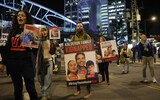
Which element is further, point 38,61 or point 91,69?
point 38,61

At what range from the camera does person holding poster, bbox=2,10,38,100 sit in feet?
18.2

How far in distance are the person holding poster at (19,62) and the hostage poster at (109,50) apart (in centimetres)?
640

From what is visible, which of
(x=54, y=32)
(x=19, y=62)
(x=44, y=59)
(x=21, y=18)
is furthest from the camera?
(x=54, y=32)

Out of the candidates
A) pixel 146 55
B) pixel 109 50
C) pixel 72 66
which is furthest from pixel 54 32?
pixel 72 66

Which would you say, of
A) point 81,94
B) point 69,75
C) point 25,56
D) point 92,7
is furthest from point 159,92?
point 92,7

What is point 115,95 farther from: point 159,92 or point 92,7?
point 92,7

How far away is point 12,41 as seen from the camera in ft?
18.7

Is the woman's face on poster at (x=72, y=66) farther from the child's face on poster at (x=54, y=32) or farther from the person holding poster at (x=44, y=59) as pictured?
the child's face on poster at (x=54, y=32)

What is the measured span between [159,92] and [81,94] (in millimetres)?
2208

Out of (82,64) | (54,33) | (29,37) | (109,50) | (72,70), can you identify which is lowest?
(72,70)

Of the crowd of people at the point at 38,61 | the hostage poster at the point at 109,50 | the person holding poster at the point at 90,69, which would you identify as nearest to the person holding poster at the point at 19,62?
the crowd of people at the point at 38,61

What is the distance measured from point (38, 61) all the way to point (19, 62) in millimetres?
2618

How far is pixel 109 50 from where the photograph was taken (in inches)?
473

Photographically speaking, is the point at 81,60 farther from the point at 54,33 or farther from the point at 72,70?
the point at 54,33
